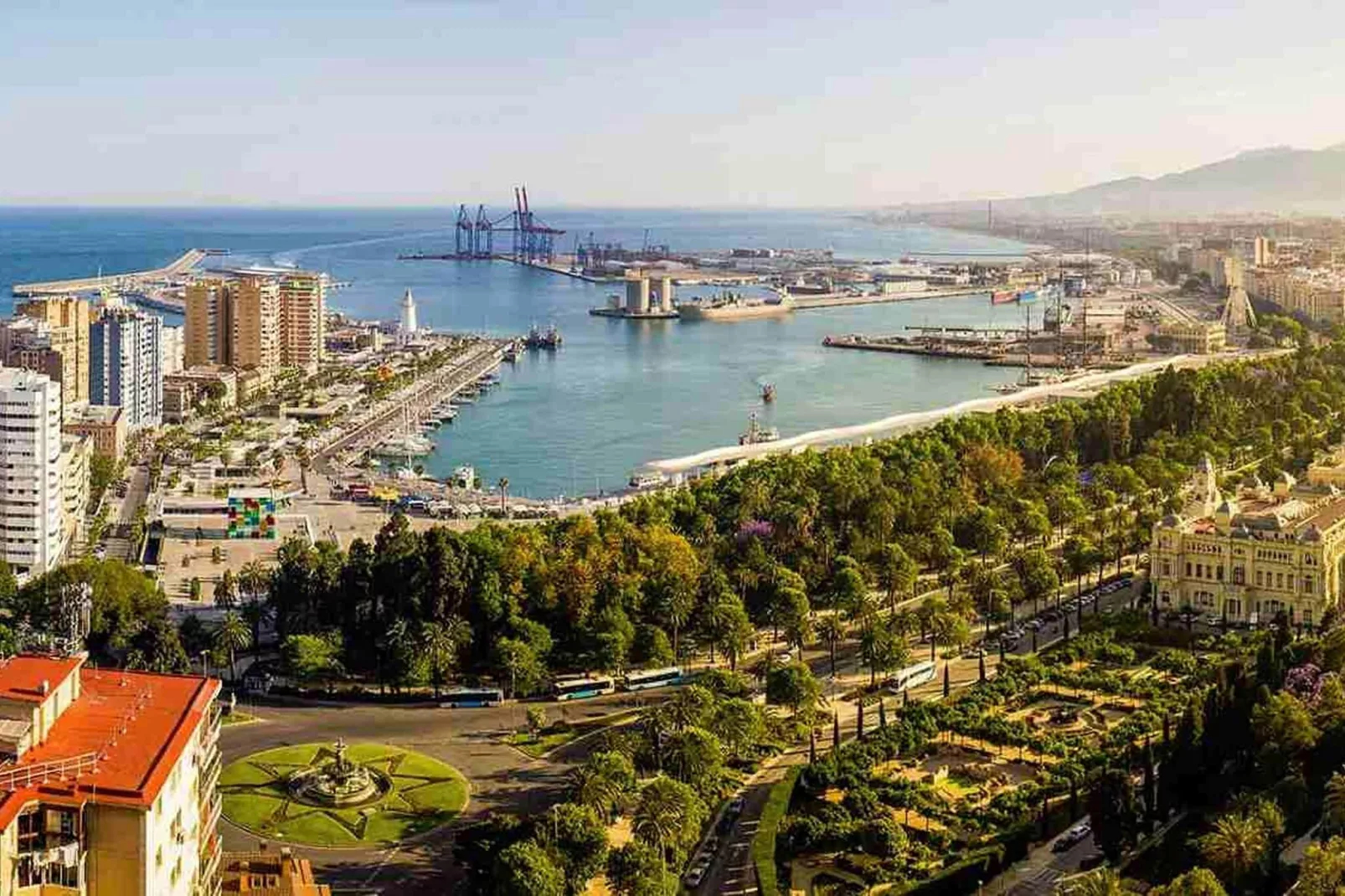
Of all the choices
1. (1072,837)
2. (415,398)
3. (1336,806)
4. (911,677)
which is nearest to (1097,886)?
(1336,806)

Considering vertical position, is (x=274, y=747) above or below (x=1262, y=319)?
below

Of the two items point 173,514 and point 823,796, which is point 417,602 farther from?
point 173,514

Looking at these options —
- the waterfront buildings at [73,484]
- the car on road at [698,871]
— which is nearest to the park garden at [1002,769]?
the car on road at [698,871]

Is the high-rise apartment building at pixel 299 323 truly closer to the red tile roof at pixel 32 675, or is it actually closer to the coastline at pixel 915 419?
the coastline at pixel 915 419

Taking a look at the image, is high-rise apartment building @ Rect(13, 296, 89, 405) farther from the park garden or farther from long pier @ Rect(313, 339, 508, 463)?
the park garden

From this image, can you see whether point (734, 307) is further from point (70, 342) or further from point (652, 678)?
point (652, 678)

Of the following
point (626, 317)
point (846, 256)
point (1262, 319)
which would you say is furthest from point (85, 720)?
point (846, 256)

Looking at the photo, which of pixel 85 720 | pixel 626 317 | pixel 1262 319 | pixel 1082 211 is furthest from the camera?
pixel 1082 211
